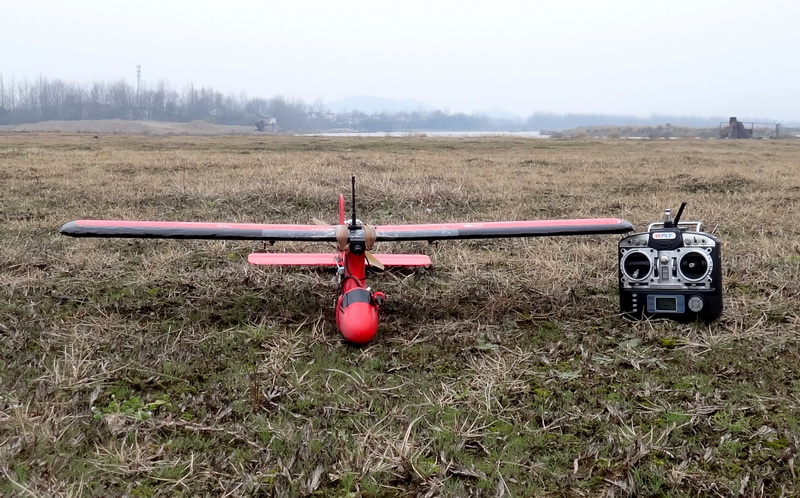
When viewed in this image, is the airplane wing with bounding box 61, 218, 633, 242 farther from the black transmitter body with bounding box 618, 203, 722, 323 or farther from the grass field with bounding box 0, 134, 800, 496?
the grass field with bounding box 0, 134, 800, 496

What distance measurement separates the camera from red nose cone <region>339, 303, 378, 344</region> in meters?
5.13

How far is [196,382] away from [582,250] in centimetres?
556

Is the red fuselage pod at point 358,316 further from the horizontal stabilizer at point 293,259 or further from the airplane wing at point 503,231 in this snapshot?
the horizontal stabilizer at point 293,259

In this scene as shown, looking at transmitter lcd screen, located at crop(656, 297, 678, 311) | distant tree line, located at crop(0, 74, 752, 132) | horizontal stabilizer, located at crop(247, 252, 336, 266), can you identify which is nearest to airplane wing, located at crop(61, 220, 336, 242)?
horizontal stabilizer, located at crop(247, 252, 336, 266)

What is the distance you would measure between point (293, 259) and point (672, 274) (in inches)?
162

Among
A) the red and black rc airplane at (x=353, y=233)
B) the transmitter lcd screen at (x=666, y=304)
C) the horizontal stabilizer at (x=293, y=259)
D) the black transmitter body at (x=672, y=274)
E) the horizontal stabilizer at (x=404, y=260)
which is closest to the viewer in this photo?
the red and black rc airplane at (x=353, y=233)

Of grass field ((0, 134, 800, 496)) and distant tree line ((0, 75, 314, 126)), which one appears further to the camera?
distant tree line ((0, 75, 314, 126))

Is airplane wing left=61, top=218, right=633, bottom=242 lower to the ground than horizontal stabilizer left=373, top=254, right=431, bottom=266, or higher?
higher

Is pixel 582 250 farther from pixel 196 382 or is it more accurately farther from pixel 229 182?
pixel 229 182

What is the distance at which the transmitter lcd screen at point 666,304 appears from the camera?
5580 mm

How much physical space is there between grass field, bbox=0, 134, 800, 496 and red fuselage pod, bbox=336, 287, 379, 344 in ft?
0.53

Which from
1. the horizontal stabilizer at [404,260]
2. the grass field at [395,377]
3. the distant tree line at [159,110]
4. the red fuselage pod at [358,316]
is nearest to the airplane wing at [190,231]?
the red fuselage pod at [358,316]

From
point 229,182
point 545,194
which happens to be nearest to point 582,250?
point 545,194

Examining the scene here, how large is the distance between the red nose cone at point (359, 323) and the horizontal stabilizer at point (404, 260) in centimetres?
192
